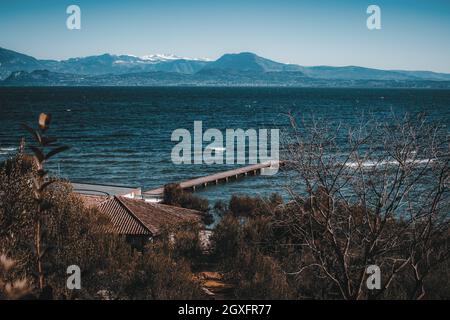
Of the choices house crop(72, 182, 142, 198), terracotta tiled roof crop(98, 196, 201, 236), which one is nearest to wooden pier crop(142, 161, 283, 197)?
house crop(72, 182, 142, 198)

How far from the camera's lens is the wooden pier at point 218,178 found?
141 feet

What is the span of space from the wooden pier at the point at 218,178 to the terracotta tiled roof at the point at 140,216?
14095mm

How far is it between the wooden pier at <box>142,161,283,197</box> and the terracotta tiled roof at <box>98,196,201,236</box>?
14.1 meters

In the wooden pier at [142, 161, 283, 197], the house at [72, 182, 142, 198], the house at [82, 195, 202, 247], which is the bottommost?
the wooden pier at [142, 161, 283, 197]

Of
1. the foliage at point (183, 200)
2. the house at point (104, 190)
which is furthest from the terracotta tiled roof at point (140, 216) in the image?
the foliage at point (183, 200)

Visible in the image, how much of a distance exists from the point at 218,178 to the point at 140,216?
88.9 ft

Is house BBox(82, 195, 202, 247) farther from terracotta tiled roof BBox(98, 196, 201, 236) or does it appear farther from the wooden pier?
the wooden pier

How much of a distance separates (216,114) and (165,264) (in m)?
119

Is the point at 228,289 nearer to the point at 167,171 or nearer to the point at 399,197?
the point at 399,197

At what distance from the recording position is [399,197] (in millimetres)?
10422

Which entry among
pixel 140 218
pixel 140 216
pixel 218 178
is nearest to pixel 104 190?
pixel 140 216

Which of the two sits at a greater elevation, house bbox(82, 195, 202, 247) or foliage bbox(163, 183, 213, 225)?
house bbox(82, 195, 202, 247)

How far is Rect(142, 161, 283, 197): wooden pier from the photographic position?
141ft

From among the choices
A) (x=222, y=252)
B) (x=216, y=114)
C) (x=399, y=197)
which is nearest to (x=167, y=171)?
(x=222, y=252)
